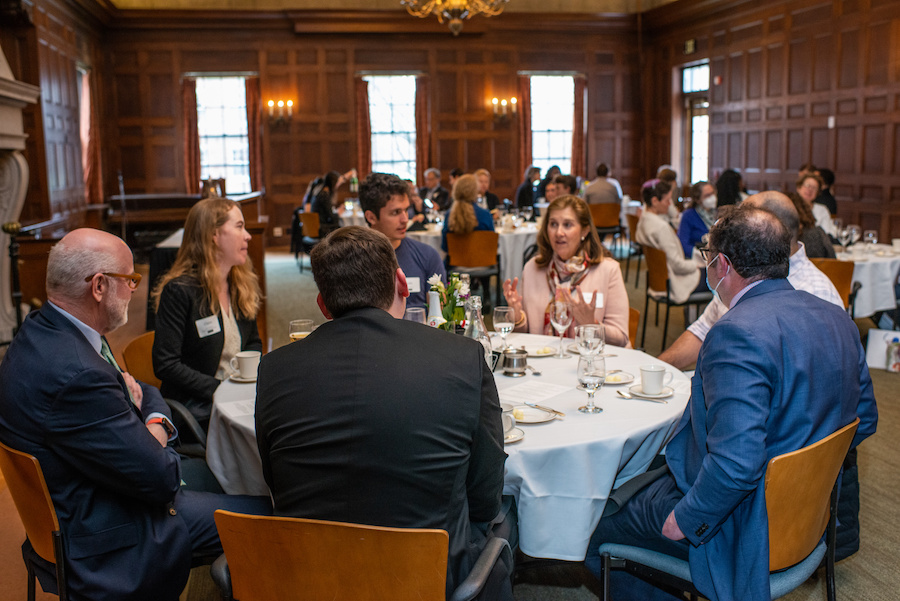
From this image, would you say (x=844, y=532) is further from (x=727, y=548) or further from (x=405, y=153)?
(x=405, y=153)

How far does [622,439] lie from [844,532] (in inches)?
39.9

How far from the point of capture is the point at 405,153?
14164 millimetres

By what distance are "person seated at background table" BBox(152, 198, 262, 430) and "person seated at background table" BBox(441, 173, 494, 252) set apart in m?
3.88

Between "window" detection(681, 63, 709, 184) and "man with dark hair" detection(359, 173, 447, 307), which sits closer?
"man with dark hair" detection(359, 173, 447, 307)

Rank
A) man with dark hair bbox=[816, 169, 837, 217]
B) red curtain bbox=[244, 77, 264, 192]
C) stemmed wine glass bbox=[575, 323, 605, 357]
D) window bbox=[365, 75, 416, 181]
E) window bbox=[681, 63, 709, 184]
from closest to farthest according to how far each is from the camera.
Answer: stemmed wine glass bbox=[575, 323, 605, 357] < man with dark hair bbox=[816, 169, 837, 217] < window bbox=[681, 63, 709, 184] < red curtain bbox=[244, 77, 264, 192] < window bbox=[365, 75, 416, 181]

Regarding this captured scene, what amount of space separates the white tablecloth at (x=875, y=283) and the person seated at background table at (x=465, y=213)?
126 inches

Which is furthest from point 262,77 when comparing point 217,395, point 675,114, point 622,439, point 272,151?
point 622,439

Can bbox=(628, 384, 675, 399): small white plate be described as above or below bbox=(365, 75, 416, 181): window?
below

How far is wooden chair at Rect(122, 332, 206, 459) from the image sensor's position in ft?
9.43

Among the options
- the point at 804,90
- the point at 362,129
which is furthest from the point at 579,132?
the point at 804,90

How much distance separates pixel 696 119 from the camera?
13.6m

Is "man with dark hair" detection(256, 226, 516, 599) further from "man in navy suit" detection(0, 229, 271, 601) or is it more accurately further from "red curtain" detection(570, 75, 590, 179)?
"red curtain" detection(570, 75, 590, 179)

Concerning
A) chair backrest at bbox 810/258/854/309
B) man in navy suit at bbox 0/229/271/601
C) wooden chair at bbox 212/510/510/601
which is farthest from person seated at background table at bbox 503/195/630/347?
chair backrest at bbox 810/258/854/309

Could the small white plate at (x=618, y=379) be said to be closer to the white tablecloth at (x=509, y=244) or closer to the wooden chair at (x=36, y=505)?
the wooden chair at (x=36, y=505)
